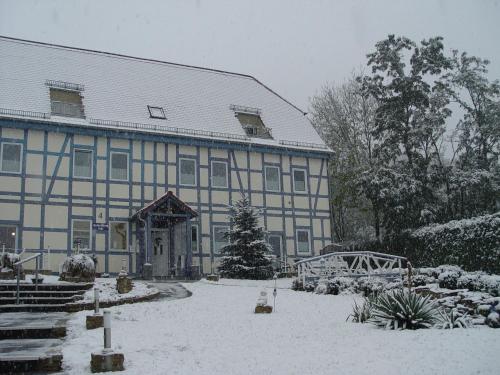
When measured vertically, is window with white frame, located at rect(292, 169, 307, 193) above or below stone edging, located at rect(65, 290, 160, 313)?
above

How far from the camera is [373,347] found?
7.99 m

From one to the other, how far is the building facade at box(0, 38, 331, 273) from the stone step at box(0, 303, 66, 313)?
861 cm

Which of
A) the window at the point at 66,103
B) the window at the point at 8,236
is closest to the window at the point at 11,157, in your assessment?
the window at the point at 66,103

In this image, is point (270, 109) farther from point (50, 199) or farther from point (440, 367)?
point (440, 367)

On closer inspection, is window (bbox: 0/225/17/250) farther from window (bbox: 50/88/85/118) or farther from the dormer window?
the dormer window

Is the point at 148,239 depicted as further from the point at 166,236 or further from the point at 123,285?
the point at 123,285

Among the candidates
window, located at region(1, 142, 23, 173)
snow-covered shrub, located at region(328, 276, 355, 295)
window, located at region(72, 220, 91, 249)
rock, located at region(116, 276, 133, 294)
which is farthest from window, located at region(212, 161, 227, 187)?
rock, located at region(116, 276, 133, 294)

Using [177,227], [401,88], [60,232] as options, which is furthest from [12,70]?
[401,88]

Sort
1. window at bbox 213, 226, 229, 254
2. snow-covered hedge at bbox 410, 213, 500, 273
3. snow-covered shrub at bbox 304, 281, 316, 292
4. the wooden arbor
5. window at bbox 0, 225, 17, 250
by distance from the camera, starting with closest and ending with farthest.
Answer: snow-covered hedge at bbox 410, 213, 500, 273 < snow-covered shrub at bbox 304, 281, 316, 292 < window at bbox 0, 225, 17, 250 < the wooden arbor < window at bbox 213, 226, 229, 254

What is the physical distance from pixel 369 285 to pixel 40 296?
8411 mm

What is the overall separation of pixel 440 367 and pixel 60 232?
18.1 metres

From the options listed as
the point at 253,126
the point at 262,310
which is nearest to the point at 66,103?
the point at 253,126

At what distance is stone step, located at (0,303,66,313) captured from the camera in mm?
11859

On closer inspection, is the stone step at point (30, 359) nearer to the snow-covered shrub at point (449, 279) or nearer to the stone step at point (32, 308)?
the stone step at point (32, 308)
